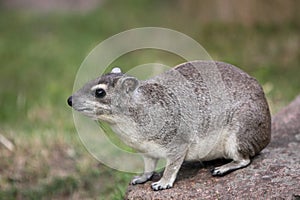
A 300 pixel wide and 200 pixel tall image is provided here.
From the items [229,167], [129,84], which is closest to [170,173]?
[229,167]

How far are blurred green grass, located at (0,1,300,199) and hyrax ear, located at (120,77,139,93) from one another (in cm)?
160

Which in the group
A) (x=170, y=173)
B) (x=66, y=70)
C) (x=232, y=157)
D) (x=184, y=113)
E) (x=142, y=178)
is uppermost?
(x=184, y=113)

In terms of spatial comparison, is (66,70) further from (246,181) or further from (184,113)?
(246,181)

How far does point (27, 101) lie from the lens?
11422mm

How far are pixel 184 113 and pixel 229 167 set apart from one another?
639 millimetres

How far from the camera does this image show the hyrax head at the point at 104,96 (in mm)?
5277

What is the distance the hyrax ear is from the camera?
5.43 m

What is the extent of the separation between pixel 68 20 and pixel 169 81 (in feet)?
36.4

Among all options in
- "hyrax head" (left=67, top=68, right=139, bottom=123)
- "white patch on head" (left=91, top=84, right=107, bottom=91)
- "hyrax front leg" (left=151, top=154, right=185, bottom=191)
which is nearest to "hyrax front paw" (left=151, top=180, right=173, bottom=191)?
"hyrax front leg" (left=151, top=154, right=185, bottom=191)

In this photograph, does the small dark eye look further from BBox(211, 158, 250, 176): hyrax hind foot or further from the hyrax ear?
BBox(211, 158, 250, 176): hyrax hind foot

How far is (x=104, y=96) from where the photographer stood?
5.34 metres

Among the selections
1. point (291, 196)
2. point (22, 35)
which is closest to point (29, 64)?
point (22, 35)

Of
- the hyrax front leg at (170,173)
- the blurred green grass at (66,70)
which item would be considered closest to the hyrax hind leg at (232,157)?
the hyrax front leg at (170,173)

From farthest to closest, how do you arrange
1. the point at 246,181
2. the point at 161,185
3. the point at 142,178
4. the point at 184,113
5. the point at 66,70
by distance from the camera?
the point at 66,70 < the point at 142,178 < the point at 184,113 < the point at 161,185 < the point at 246,181
